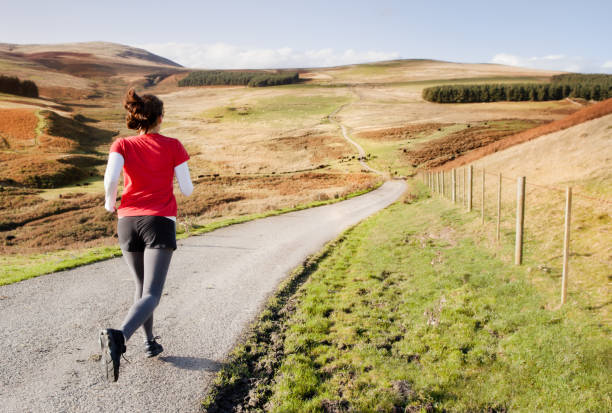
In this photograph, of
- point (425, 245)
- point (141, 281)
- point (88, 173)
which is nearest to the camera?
point (141, 281)

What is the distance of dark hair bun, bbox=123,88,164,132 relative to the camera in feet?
14.9

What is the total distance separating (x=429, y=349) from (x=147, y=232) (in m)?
4.77

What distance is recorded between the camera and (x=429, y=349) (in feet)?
21.6

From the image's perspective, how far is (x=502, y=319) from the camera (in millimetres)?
→ 7395

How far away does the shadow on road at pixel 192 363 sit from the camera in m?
5.49

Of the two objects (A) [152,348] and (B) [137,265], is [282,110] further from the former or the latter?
(B) [137,265]

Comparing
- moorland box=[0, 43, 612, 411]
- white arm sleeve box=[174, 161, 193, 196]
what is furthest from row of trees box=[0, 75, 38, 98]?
white arm sleeve box=[174, 161, 193, 196]

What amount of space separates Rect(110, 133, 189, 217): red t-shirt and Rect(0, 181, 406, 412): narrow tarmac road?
2179 millimetres

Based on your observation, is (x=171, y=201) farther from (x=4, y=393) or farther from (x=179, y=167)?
(x=4, y=393)

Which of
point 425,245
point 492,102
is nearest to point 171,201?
point 425,245

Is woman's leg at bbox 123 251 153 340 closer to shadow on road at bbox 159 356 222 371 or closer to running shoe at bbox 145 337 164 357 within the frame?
running shoe at bbox 145 337 164 357

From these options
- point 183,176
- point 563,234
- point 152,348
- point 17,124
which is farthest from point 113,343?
point 17,124

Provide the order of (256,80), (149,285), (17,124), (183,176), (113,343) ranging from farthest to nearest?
(256,80)
(17,124)
(183,176)
(149,285)
(113,343)

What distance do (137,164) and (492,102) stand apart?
118637 mm
